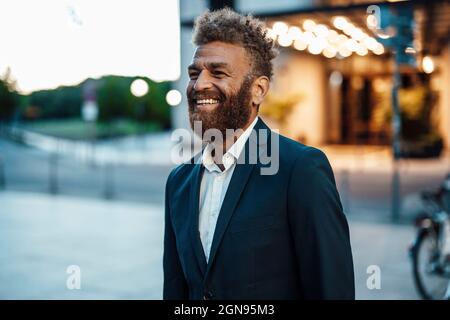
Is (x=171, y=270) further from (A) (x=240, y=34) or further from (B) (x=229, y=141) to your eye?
(A) (x=240, y=34)

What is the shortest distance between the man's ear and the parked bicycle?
13.2ft

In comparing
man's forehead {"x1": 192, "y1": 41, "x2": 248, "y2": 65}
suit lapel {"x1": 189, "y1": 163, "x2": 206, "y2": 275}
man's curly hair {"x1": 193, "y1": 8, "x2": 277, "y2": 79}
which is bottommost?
suit lapel {"x1": 189, "y1": 163, "x2": 206, "y2": 275}

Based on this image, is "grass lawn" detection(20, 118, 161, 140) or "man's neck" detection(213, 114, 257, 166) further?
"grass lawn" detection(20, 118, 161, 140)

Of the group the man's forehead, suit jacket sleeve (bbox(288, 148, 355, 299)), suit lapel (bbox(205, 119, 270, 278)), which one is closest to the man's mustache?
the man's forehead

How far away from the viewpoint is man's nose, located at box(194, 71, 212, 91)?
6.29ft

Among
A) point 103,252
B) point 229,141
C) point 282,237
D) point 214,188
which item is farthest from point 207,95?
point 103,252

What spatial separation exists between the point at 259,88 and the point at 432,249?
14.1 feet

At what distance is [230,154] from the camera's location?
1.97 metres

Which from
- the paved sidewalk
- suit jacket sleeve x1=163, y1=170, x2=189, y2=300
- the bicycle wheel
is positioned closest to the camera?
suit jacket sleeve x1=163, y1=170, x2=189, y2=300

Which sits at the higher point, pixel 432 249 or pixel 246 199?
pixel 246 199

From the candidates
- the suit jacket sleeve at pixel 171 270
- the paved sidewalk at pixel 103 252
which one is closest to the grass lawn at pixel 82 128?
the paved sidewalk at pixel 103 252

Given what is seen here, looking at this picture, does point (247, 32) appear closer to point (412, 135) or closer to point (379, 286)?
point (379, 286)

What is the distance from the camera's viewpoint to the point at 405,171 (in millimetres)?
17969

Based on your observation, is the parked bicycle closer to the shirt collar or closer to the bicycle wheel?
the bicycle wheel
